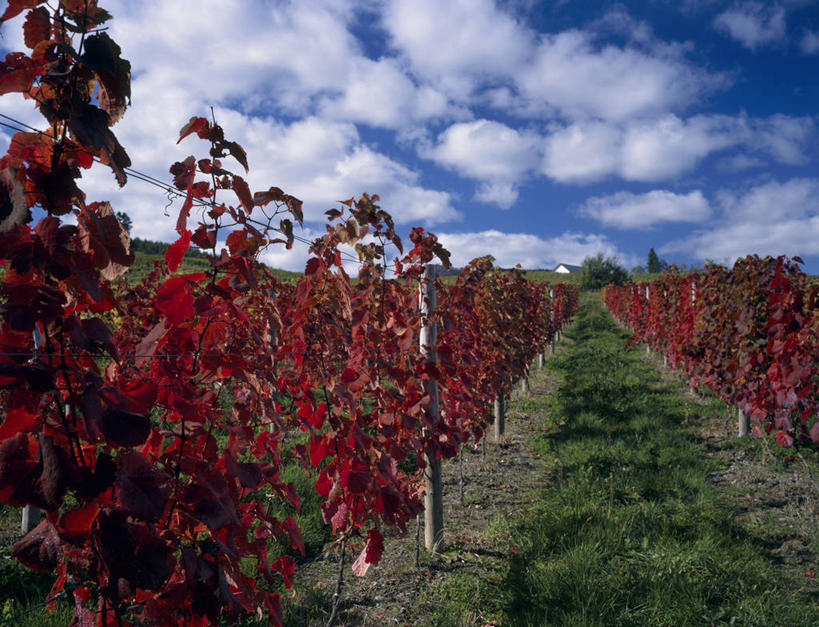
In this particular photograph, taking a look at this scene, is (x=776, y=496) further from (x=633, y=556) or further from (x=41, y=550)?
(x=41, y=550)

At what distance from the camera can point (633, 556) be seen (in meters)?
3.44

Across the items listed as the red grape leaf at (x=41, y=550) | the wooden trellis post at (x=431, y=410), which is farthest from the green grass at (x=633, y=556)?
the red grape leaf at (x=41, y=550)

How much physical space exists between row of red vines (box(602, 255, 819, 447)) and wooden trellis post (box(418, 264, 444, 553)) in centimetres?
271

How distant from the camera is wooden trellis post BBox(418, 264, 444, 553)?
348cm

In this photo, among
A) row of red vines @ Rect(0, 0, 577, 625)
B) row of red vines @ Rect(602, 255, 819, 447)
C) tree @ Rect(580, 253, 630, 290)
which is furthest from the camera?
tree @ Rect(580, 253, 630, 290)

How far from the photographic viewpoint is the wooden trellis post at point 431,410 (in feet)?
11.4

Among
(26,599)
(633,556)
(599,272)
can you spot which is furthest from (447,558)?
(599,272)

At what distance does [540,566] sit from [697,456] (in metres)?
3.44

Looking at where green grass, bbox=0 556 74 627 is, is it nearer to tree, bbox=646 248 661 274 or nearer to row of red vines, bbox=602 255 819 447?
row of red vines, bbox=602 255 819 447

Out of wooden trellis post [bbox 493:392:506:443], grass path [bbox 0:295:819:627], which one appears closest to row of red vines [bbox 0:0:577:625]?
grass path [bbox 0:295:819:627]

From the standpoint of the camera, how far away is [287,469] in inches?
197

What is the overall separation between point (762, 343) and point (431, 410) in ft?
11.7

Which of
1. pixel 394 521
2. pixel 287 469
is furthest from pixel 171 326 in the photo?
pixel 287 469

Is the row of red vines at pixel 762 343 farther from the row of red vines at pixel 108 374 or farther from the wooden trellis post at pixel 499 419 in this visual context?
the row of red vines at pixel 108 374
